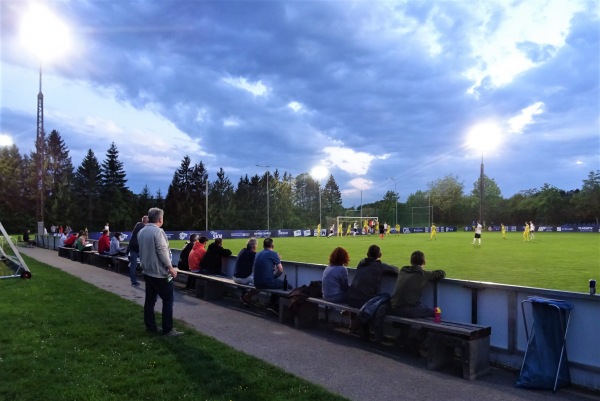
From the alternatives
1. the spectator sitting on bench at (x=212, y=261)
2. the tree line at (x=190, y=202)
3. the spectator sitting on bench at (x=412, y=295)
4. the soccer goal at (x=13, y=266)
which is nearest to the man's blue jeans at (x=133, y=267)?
the spectator sitting on bench at (x=212, y=261)

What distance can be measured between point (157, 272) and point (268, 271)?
2.33m

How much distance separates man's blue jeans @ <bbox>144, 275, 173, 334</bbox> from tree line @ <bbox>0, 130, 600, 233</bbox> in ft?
157

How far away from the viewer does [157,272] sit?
6617 millimetres

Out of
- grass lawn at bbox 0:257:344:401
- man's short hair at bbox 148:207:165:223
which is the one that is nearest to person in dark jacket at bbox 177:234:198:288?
grass lawn at bbox 0:257:344:401

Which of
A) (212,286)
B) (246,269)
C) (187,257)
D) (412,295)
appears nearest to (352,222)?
(187,257)

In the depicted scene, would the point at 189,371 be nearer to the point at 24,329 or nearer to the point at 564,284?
the point at 24,329

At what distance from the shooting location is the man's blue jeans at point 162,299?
6586 mm

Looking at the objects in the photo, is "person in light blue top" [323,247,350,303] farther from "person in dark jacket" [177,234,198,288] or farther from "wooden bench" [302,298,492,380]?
"person in dark jacket" [177,234,198,288]

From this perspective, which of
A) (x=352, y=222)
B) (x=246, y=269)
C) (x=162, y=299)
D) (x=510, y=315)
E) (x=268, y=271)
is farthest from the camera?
(x=352, y=222)

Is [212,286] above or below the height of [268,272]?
below

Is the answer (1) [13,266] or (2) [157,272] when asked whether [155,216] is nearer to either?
(2) [157,272]

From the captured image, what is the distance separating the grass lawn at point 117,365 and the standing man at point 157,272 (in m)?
0.26

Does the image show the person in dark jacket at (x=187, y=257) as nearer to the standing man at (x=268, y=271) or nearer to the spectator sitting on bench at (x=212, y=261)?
the spectator sitting on bench at (x=212, y=261)

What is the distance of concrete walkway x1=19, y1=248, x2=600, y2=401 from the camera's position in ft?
15.1
